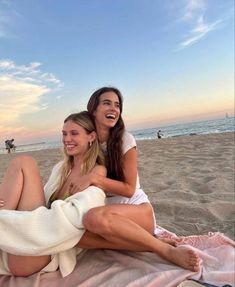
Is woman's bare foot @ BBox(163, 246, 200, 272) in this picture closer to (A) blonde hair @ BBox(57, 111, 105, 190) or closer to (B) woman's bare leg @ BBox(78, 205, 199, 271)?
(B) woman's bare leg @ BBox(78, 205, 199, 271)

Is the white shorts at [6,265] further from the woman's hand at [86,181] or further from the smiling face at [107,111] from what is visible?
the smiling face at [107,111]

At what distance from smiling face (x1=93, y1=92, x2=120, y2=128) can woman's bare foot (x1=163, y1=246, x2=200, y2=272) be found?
3.85 ft

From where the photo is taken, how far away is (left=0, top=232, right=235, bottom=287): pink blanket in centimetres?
221

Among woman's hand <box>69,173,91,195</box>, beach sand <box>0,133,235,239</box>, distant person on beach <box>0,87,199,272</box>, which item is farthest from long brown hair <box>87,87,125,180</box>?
beach sand <box>0,133,235,239</box>

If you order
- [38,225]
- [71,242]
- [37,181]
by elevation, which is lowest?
[71,242]

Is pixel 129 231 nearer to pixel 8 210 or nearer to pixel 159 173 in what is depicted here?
pixel 8 210

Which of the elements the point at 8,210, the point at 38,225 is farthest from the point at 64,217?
the point at 8,210

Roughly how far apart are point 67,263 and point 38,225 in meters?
0.39

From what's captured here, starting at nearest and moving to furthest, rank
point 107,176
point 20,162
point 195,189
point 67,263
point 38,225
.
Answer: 1. point 38,225
2. point 67,263
3. point 20,162
4. point 107,176
5. point 195,189

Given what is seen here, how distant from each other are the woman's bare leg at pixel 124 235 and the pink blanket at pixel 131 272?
8cm

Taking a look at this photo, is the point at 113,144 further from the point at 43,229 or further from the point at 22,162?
the point at 43,229

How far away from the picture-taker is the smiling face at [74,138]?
2.91m

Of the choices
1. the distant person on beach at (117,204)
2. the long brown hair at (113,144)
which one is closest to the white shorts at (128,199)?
the distant person on beach at (117,204)

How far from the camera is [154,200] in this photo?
14.2ft
